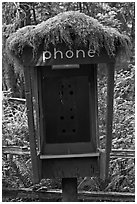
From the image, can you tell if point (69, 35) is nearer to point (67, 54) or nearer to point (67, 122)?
point (67, 54)

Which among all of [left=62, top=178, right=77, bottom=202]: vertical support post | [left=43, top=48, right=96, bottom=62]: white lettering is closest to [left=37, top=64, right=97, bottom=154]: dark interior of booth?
[left=62, top=178, right=77, bottom=202]: vertical support post

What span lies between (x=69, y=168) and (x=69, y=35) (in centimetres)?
101

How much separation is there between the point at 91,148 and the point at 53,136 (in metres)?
0.32

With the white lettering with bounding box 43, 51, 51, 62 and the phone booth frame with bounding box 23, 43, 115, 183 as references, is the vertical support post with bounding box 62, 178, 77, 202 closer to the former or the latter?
the phone booth frame with bounding box 23, 43, 115, 183

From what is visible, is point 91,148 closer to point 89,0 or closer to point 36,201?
point 36,201

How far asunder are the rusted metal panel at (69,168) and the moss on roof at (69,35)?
0.86 metres

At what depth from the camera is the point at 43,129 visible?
2.78 meters

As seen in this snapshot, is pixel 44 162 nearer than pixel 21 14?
Yes

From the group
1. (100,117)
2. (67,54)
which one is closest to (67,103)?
(67,54)

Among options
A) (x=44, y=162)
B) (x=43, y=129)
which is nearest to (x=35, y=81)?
(x=43, y=129)

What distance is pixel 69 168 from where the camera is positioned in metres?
2.61

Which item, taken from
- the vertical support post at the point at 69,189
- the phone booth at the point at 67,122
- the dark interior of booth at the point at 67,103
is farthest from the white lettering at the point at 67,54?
the vertical support post at the point at 69,189

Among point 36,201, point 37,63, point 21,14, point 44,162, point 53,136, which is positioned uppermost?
point 21,14

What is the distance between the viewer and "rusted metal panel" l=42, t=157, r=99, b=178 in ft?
8.55
